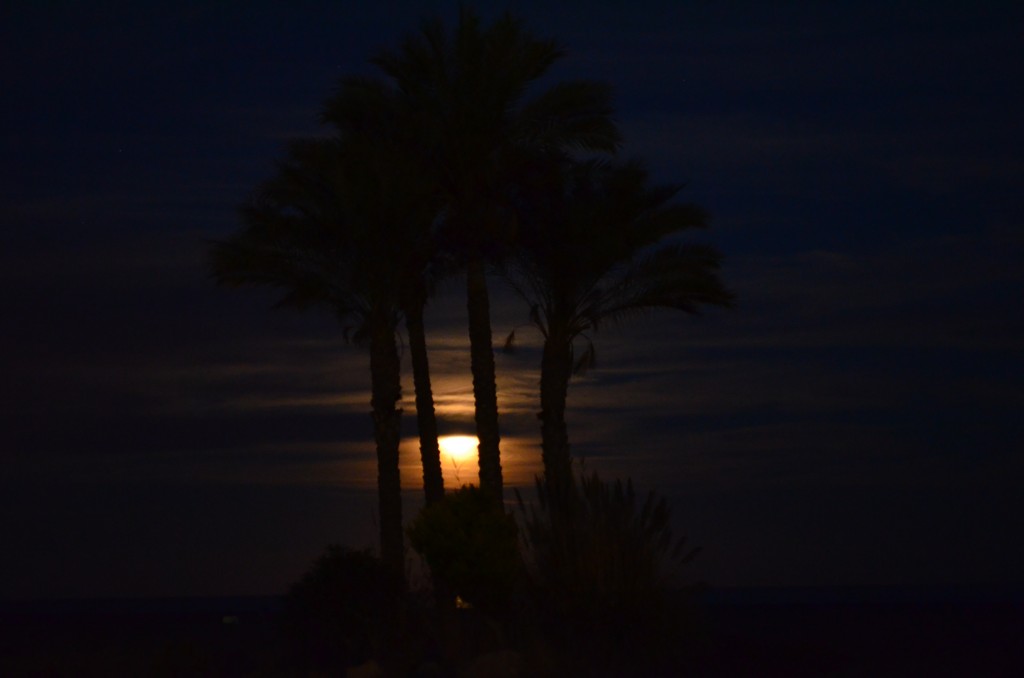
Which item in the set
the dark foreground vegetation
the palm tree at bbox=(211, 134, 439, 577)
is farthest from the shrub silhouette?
the palm tree at bbox=(211, 134, 439, 577)

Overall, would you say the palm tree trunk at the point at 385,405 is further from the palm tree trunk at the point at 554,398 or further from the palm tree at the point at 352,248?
the palm tree trunk at the point at 554,398

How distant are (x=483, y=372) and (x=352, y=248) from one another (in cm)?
393

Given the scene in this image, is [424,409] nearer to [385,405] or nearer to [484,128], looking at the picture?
[385,405]

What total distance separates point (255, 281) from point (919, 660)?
16256 mm

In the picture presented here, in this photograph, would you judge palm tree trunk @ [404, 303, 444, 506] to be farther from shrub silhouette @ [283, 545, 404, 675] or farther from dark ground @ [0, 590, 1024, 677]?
shrub silhouette @ [283, 545, 404, 675]

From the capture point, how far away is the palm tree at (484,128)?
30828mm

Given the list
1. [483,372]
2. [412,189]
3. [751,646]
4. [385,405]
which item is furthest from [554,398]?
[751,646]

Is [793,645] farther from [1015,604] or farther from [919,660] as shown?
[1015,604]

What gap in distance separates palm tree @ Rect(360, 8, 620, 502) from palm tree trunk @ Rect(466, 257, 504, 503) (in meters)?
0.02

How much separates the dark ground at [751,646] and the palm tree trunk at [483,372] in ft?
18.0

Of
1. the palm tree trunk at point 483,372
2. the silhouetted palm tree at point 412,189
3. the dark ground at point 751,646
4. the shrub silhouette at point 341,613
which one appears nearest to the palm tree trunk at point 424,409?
the silhouetted palm tree at point 412,189

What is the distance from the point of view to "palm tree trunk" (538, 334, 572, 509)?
32.0m

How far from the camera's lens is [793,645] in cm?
2675

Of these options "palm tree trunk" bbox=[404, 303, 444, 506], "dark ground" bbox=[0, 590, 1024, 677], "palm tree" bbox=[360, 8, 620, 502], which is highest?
"palm tree" bbox=[360, 8, 620, 502]
